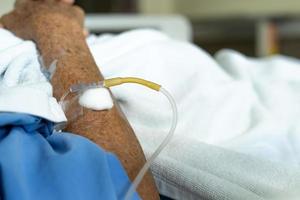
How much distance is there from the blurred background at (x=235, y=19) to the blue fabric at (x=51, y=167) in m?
2.18

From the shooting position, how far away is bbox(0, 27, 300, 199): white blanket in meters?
0.65

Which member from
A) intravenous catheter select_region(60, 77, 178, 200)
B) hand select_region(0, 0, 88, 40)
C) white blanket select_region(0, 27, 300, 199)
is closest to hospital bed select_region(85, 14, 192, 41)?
white blanket select_region(0, 27, 300, 199)

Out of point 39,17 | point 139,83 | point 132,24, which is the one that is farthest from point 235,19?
point 139,83

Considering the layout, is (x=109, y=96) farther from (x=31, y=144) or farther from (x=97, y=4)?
(x=97, y=4)

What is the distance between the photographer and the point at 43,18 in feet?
2.77

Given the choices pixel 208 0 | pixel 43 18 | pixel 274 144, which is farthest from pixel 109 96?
pixel 208 0

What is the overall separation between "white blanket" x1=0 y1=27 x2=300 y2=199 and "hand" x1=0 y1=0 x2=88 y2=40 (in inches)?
1.7

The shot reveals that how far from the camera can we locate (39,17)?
2.79ft

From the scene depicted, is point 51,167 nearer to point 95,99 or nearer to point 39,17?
point 95,99

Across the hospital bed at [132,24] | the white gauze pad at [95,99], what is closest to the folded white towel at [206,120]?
the white gauze pad at [95,99]

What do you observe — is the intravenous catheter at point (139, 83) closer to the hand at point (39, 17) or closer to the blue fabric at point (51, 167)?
the blue fabric at point (51, 167)

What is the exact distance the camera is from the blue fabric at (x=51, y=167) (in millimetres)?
549

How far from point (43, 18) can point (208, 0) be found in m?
2.57

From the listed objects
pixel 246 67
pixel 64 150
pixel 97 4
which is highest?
pixel 64 150
